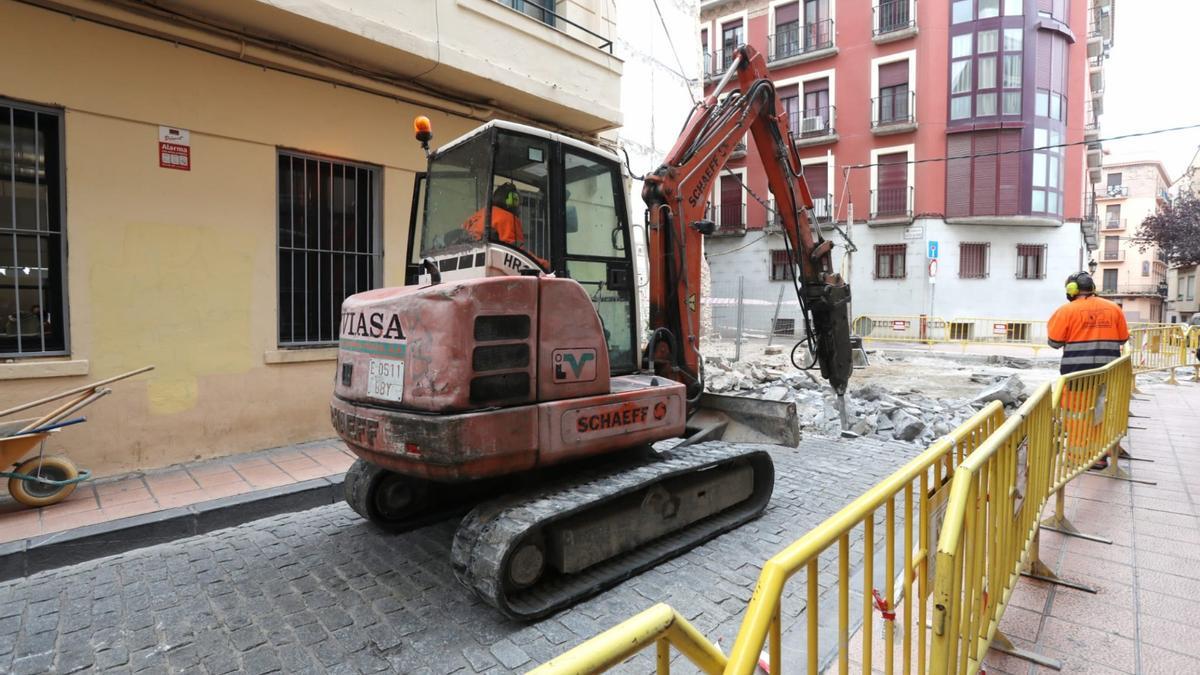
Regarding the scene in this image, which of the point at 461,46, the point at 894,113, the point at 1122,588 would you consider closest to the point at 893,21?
the point at 894,113

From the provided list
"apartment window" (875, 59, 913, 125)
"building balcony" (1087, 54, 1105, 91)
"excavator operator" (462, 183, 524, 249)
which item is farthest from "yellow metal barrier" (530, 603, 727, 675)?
"building balcony" (1087, 54, 1105, 91)

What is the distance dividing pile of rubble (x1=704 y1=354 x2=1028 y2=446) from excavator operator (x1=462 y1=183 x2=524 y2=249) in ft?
16.3

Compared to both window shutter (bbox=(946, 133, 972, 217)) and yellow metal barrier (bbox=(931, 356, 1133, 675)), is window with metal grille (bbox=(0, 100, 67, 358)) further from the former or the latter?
window shutter (bbox=(946, 133, 972, 217))

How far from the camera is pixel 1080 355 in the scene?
19.3 feet

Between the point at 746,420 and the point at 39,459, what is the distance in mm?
5542

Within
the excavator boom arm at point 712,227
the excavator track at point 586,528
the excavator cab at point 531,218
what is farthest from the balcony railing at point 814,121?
the excavator track at point 586,528

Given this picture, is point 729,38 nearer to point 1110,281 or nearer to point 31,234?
point 31,234

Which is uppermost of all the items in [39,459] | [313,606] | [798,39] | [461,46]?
[798,39]

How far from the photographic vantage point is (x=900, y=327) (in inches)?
915

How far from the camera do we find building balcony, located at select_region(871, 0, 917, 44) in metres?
24.5

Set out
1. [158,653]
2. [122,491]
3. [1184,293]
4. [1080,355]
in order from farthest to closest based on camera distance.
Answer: [1184,293]
[1080,355]
[122,491]
[158,653]

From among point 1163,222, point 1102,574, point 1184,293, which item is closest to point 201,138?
point 1102,574

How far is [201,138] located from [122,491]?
3.26 metres

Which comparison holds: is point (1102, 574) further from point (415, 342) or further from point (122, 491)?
point (122, 491)
